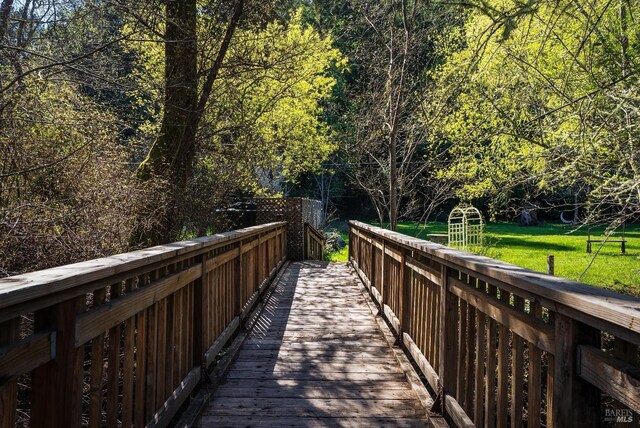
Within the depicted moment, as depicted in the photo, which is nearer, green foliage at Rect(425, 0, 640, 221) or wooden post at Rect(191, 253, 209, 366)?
wooden post at Rect(191, 253, 209, 366)

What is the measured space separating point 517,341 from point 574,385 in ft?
1.74

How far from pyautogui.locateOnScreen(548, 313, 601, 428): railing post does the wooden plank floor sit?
1.71 metres

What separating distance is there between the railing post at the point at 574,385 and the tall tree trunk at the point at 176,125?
17.3 ft

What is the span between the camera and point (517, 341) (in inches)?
88.7

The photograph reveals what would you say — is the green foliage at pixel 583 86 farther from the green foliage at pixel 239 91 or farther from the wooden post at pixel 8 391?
the wooden post at pixel 8 391

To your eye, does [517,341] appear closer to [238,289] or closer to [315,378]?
[315,378]

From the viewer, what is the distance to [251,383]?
4.08m

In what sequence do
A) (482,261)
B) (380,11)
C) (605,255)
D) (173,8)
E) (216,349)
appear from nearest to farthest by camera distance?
(482,261) < (216,349) < (173,8) < (380,11) < (605,255)

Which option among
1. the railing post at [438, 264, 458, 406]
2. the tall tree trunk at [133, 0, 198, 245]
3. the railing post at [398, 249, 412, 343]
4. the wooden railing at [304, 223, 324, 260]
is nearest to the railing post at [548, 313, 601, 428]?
the railing post at [438, 264, 458, 406]

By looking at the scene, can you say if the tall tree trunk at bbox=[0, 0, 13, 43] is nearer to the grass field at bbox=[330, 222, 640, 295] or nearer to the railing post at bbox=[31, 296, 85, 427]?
the railing post at bbox=[31, 296, 85, 427]

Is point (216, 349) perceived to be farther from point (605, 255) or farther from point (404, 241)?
point (605, 255)

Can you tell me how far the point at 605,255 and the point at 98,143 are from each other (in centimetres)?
1650

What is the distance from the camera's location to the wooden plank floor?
3426 millimetres

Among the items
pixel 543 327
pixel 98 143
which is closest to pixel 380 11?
pixel 98 143
